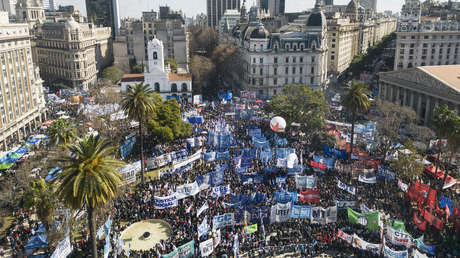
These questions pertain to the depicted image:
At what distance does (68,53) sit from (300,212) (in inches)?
3790

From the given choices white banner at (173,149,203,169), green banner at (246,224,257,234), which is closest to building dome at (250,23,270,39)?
white banner at (173,149,203,169)

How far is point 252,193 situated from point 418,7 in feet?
265

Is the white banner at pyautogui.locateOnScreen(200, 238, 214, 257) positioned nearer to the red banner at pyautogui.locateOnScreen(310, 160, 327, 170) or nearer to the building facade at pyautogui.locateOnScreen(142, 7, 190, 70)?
the red banner at pyautogui.locateOnScreen(310, 160, 327, 170)

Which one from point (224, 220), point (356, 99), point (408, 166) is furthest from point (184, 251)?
point (356, 99)

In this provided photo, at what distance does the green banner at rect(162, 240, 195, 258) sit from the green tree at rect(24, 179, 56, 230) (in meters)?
11.5

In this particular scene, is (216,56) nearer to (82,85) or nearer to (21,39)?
(82,85)

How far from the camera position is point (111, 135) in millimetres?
57656

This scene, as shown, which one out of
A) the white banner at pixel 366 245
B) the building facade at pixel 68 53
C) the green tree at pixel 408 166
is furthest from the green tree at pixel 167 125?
the building facade at pixel 68 53

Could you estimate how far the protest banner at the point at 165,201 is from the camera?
1459 inches

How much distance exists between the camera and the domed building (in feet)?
318

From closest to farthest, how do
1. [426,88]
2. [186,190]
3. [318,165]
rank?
[186,190] < [318,165] < [426,88]

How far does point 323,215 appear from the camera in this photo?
36.0 m

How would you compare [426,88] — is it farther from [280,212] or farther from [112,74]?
[112,74]

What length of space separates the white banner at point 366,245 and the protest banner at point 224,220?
11.2 m
